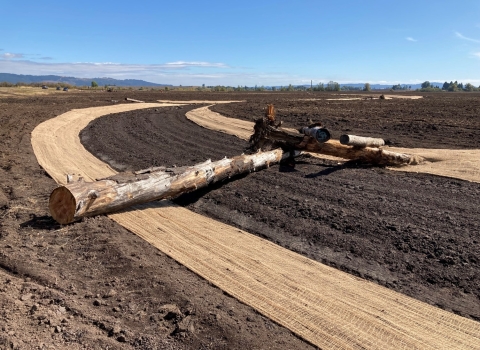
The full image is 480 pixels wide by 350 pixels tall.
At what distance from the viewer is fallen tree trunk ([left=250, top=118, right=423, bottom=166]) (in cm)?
1095

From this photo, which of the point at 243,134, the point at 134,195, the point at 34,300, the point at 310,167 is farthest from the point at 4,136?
the point at 34,300

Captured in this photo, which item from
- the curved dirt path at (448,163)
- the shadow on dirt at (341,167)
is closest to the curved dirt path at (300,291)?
the shadow on dirt at (341,167)

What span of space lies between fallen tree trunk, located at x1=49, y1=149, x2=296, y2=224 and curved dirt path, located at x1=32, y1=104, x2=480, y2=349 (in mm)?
418

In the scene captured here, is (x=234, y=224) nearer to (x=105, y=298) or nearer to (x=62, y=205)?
(x=62, y=205)

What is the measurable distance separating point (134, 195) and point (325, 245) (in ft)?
12.1

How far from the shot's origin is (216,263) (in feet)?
18.7

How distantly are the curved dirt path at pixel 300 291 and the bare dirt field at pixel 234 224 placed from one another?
0.22 metres

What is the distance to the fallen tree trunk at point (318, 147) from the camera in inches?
431

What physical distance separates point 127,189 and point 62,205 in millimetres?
1151

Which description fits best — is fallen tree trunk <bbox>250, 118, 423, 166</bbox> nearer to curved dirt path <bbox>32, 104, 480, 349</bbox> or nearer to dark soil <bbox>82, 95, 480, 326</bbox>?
dark soil <bbox>82, 95, 480, 326</bbox>

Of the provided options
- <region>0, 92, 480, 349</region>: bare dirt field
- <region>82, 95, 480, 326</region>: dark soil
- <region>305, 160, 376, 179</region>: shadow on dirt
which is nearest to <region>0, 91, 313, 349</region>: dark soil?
<region>0, 92, 480, 349</region>: bare dirt field

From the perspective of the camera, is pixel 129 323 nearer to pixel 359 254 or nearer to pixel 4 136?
pixel 359 254

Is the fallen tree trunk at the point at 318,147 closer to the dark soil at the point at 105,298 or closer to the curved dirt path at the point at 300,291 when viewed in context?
the curved dirt path at the point at 300,291

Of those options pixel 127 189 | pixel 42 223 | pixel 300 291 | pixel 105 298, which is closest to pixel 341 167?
pixel 127 189
